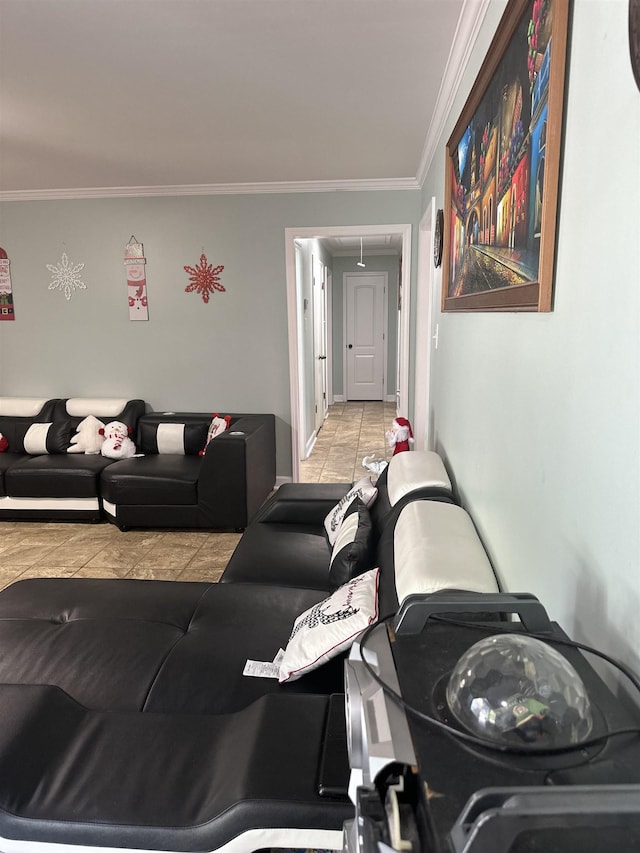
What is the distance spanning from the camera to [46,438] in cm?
425

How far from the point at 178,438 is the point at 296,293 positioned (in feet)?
5.11

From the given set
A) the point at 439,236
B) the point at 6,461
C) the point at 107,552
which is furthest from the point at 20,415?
the point at 439,236

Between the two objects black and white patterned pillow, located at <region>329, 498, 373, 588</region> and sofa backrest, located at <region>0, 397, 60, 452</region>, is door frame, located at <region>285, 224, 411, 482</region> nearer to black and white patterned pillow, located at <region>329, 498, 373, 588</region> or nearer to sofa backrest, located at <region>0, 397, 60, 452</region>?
sofa backrest, located at <region>0, 397, 60, 452</region>

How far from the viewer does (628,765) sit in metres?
0.56

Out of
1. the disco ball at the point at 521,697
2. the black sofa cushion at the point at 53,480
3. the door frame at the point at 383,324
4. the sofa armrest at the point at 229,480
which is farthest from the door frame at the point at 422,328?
the door frame at the point at 383,324

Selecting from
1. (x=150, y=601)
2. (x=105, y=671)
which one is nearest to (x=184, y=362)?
(x=150, y=601)

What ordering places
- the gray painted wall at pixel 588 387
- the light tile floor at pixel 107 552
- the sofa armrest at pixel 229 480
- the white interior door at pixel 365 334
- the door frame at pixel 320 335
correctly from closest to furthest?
1. the gray painted wall at pixel 588 387
2. the light tile floor at pixel 107 552
3. the sofa armrest at pixel 229 480
4. the door frame at pixel 320 335
5. the white interior door at pixel 365 334

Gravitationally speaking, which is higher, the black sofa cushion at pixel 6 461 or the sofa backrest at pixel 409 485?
the sofa backrest at pixel 409 485

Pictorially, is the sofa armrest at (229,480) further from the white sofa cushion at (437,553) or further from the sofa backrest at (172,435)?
the white sofa cushion at (437,553)

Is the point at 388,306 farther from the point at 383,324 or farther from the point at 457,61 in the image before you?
the point at 457,61

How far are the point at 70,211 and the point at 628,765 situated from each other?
198 inches

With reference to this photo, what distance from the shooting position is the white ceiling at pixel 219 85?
1.82 metres

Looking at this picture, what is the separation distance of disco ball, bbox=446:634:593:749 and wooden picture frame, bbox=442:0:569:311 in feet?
2.19

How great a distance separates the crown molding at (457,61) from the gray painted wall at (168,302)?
4.75ft
